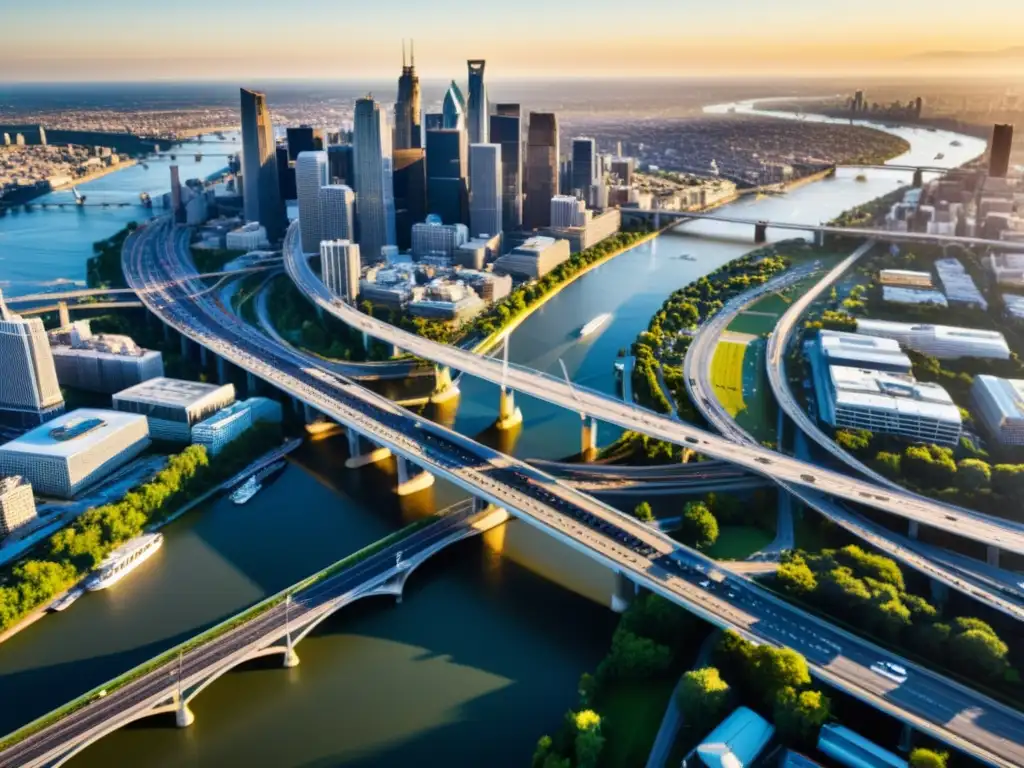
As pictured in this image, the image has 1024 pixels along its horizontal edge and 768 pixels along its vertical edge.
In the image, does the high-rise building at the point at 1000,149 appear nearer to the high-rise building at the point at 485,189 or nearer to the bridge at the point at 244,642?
the high-rise building at the point at 485,189

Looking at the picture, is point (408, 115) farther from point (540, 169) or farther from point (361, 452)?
point (361, 452)

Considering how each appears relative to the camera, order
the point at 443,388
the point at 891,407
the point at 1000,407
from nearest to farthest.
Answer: the point at 891,407, the point at 1000,407, the point at 443,388

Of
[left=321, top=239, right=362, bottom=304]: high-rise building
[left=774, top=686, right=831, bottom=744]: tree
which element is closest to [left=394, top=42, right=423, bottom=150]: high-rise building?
[left=321, top=239, right=362, bottom=304]: high-rise building

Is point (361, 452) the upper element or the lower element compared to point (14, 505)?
lower

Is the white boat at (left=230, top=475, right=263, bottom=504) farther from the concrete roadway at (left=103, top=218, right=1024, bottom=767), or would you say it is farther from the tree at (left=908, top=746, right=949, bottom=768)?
the tree at (left=908, top=746, right=949, bottom=768)

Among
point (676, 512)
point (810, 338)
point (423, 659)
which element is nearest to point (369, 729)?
point (423, 659)

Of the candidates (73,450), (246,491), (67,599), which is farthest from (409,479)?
(73,450)

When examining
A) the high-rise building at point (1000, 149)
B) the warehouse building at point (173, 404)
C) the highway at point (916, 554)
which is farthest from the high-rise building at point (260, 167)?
the high-rise building at point (1000, 149)

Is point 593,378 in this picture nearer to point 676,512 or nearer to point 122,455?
point 676,512
